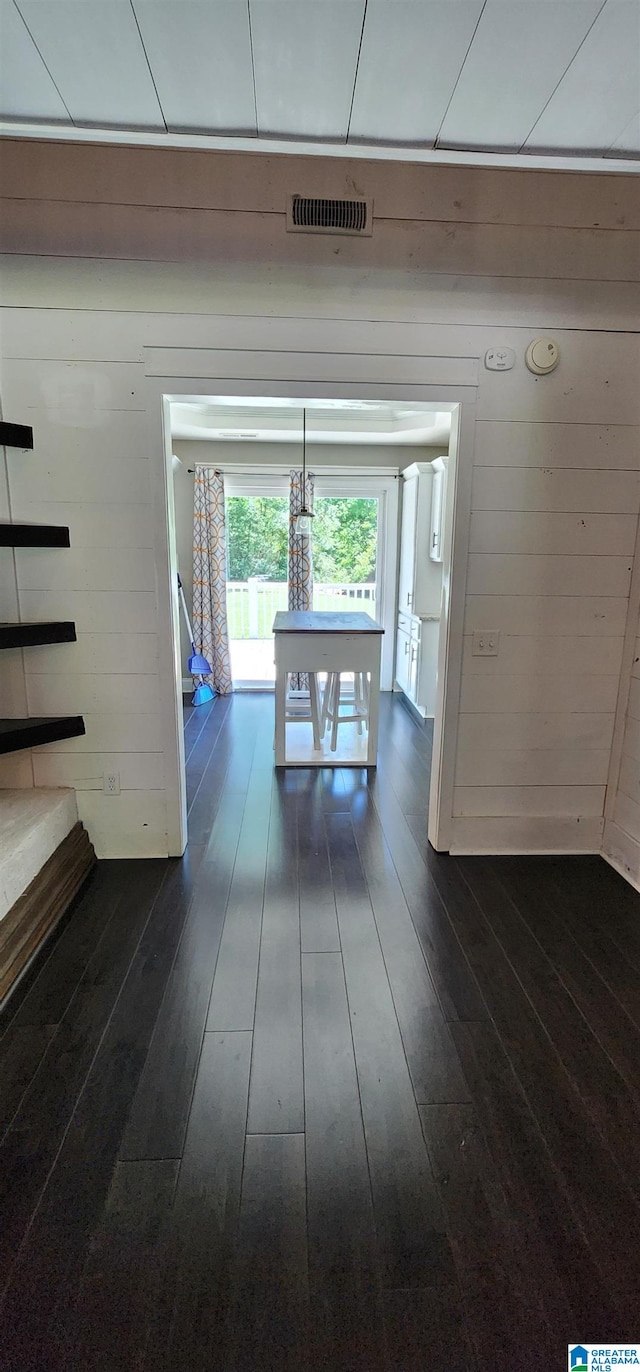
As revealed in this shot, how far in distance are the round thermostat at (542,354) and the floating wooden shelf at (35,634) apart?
217cm

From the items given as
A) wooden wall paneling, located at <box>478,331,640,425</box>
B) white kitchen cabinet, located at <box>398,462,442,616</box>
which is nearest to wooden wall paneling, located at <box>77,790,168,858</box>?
wooden wall paneling, located at <box>478,331,640,425</box>

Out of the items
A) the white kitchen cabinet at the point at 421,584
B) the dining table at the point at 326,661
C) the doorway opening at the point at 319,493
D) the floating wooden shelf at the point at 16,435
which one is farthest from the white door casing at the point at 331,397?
the white kitchen cabinet at the point at 421,584

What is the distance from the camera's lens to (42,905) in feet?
7.23

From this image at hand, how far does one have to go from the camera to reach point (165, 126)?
2094mm

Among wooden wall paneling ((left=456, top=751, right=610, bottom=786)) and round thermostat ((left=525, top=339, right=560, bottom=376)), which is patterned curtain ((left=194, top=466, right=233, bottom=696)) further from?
round thermostat ((left=525, top=339, right=560, bottom=376))

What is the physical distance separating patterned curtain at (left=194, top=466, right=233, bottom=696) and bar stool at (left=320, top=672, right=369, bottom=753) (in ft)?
6.12

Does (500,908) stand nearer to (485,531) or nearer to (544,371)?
(485,531)

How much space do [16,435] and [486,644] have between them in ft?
6.85

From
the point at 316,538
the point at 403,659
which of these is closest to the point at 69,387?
the point at 316,538

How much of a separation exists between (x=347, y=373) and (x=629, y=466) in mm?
1257

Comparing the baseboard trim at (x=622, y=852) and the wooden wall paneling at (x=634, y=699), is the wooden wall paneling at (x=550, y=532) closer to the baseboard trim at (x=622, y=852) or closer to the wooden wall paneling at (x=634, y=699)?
the wooden wall paneling at (x=634, y=699)

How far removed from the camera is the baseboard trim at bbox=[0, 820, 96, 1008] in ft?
6.40

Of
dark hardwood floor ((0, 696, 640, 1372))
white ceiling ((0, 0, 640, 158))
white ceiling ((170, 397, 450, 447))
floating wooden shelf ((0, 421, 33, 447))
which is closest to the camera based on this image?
dark hardwood floor ((0, 696, 640, 1372))

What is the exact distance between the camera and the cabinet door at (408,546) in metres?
5.32
